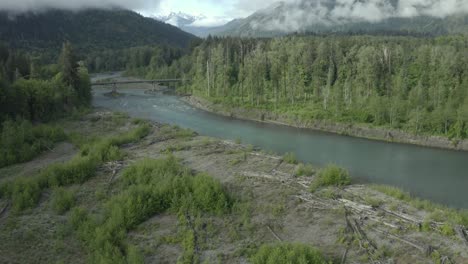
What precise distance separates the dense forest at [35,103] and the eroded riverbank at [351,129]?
80.9ft

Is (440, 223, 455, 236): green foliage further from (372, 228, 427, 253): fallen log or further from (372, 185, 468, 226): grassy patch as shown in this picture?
(372, 228, 427, 253): fallen log

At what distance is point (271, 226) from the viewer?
22.1 metres

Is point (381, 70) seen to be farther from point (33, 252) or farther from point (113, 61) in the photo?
point (113, 61)

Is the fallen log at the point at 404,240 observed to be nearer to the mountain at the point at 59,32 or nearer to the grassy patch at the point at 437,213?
the grassy patch at the point at 437,213

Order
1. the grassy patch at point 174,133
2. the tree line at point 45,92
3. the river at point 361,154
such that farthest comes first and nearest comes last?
the tree line at point 45,92, the grassy patch at point 174,133, the river at point 361,154

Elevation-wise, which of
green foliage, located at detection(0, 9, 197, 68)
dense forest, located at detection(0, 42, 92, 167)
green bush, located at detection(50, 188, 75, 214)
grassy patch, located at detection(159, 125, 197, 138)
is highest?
green foliage, located at detection(0, 9, 197, 68)

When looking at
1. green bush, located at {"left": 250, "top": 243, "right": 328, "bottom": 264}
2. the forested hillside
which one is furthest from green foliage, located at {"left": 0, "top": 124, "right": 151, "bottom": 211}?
the forested hillside

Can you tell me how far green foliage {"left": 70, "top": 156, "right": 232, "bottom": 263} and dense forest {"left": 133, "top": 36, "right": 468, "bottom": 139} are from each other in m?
37.5

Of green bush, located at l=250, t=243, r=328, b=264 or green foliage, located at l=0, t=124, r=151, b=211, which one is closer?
green bush, located at l=250, t=243, r=328, b=264

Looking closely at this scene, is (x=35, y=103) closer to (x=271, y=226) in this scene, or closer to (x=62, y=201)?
(x=62, y=201)

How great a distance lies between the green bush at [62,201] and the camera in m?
23.8

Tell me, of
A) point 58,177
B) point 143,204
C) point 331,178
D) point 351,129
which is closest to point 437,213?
point 331,178

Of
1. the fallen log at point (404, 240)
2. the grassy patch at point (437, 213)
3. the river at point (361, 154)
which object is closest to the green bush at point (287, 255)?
the fallen log at point (404, 240)

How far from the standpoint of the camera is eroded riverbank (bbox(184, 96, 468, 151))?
163 ft
